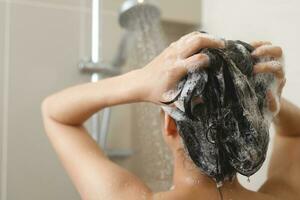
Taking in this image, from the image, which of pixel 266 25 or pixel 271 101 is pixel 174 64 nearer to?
pixel 271 101

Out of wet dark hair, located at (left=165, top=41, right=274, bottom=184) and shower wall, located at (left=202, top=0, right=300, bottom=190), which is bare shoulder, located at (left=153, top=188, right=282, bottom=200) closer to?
wet dark hair, located at (left=165, top=41, right=274, bottom=184)

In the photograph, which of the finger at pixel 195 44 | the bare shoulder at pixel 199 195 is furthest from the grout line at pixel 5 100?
the finger at pixel 195 44

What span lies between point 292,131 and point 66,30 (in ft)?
2.41

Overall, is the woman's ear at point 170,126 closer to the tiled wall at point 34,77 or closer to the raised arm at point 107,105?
the raised arm at point 107,105

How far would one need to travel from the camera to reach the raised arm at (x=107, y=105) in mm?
643

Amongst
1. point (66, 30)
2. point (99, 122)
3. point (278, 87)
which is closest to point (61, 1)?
point (66, 30)

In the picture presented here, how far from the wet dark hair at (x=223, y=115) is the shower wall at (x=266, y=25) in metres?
0.35

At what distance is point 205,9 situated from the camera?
1.51m

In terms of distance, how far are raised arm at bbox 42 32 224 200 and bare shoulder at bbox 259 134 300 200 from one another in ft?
0.93

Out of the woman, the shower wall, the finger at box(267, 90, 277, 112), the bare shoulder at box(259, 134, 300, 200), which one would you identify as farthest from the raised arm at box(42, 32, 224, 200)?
the shower wall

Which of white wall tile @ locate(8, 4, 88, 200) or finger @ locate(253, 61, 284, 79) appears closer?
finger @ locate(253, 61, 284, 79)

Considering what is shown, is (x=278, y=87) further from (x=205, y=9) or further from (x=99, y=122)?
(x=205, y=9)

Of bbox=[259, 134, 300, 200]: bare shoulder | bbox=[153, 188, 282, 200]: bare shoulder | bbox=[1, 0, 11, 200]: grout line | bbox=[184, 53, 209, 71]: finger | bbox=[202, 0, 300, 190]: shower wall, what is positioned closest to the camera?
bbox=[184, 53, 209, 71]: finger

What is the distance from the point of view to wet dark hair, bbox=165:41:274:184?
645 millimetres
